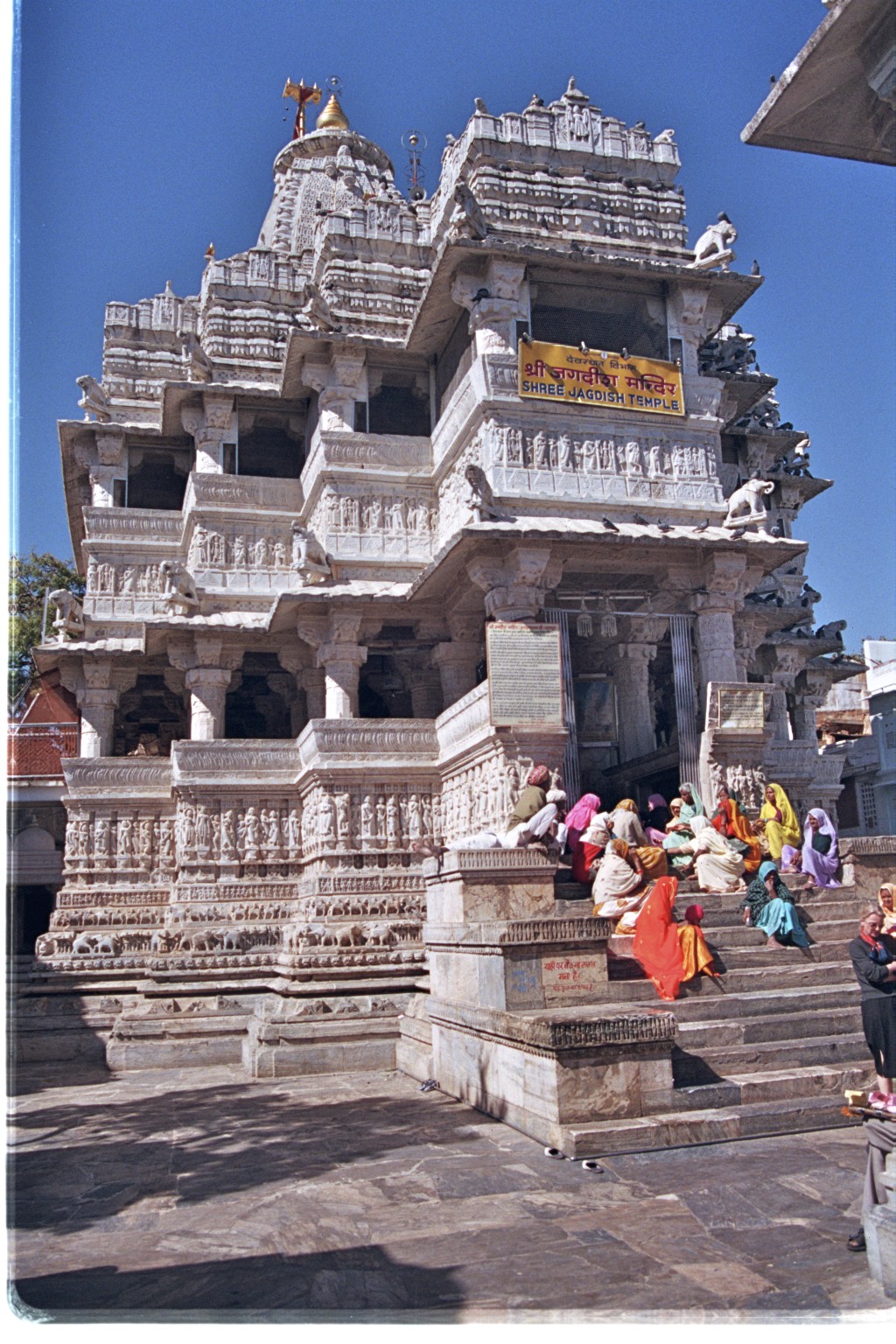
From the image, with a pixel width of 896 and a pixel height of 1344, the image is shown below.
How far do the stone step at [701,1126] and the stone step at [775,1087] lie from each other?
0.21 ft

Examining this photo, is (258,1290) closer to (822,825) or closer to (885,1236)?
(885,1236)

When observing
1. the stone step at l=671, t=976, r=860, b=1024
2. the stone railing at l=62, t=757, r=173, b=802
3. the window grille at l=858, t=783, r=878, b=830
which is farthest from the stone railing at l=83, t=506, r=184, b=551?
Result: the window grille at l=858, t=783, r=878, b=830

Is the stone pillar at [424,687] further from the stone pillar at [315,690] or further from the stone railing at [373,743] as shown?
the stone railing at [373,743]

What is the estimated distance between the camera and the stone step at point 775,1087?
8.80 metres

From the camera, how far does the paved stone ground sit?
17.6 feet

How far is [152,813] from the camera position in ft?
64.2

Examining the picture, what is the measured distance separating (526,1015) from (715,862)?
502cm

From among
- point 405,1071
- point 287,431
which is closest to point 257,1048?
point 405,1071

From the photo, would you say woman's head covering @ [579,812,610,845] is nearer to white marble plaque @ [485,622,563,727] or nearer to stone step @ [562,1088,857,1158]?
white marble plaque @ [485,622,563,727]

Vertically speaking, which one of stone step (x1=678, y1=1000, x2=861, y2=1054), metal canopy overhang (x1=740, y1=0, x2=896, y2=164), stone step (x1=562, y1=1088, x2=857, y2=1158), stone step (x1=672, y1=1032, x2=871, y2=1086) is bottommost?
stone step (x1=562, y1=1088, x2=857, y2=1158)

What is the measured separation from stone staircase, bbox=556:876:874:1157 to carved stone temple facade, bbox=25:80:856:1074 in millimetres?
3476

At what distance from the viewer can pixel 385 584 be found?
18.8 m

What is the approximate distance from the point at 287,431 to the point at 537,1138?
1685 centimetres

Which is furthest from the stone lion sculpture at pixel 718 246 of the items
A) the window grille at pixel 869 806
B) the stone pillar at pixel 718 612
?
the window grille at pixel 869 806
